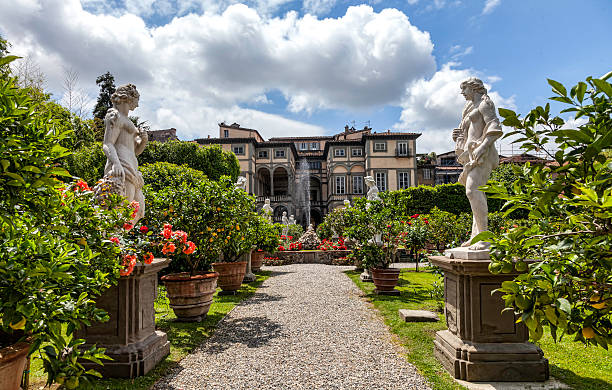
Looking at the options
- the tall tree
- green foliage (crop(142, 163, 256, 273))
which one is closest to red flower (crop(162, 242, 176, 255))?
green foliage (crop(142, 163, 256, 273))

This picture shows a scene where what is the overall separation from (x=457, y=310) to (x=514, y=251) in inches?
99.8

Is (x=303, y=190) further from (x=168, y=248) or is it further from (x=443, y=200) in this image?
(x=168, y=248)

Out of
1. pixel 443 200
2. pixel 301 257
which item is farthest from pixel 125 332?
pixel 443 200

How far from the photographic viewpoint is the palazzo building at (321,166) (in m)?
36.8

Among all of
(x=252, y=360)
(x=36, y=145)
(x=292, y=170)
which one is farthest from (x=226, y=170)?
(x=36, y=145)

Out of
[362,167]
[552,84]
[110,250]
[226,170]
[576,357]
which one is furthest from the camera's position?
[362,167]

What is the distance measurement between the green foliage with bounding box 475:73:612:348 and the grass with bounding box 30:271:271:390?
240 cm

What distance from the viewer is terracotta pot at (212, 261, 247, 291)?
27.9ft

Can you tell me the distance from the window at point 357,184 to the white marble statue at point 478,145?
1340 inches

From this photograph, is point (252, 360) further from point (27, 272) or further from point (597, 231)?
point (597, 231)

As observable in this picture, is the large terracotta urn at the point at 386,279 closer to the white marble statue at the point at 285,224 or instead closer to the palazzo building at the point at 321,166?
the white marble statue at the point at 285,224

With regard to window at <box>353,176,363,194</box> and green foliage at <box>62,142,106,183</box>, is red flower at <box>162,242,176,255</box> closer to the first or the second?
green foliage at <box>62,142,106,183</box>

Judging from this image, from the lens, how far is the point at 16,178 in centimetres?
146

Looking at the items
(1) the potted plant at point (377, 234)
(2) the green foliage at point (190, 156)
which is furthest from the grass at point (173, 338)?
(2) the green foliage at point (190, 156)
